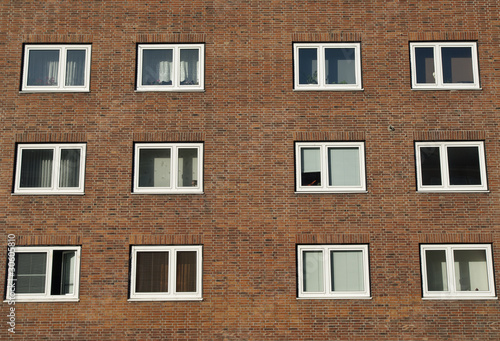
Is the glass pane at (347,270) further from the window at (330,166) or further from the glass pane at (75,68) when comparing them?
the glass pane at (75,68)

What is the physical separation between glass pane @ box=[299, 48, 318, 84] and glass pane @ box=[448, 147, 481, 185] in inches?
169

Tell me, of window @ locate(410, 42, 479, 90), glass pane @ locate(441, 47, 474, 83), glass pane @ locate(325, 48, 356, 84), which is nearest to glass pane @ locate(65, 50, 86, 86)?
glass pane @ locate(325, 48, 356, 84)

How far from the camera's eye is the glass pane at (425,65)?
14102 mm

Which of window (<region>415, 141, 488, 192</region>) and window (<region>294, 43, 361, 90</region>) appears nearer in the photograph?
window (<region>415, 141, 488, 192</region>)

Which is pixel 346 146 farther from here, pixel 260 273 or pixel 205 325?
pixel 205 325

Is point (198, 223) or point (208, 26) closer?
point (198, 223)

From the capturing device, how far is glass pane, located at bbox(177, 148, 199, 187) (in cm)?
1363

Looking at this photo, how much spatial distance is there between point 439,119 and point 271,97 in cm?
468

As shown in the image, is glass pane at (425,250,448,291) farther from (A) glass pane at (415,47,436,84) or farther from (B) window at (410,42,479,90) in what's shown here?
(A) glass pane at (415,47,436,84)

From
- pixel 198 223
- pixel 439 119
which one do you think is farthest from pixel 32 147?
pixel 439 119

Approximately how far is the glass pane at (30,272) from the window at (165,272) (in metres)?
2.39

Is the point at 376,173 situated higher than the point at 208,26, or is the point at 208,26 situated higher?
the point at 208,26

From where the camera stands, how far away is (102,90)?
1388 centimetres

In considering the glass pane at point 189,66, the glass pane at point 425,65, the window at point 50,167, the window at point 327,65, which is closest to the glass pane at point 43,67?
the window at point 50,167
